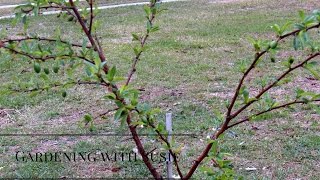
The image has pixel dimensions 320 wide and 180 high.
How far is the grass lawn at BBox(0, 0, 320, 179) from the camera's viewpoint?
13.0 ft

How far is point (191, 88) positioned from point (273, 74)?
1073 millimetres

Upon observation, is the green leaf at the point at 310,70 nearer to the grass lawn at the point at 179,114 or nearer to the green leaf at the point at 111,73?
the grass lawn at the point at 179,114

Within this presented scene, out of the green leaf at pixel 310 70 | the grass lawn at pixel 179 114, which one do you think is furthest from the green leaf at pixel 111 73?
the green leaf at pixel 310 70

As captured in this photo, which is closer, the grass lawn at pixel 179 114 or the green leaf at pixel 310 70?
the green leaf at pixel 310 70

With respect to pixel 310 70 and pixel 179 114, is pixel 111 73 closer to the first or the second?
pixel 310 70

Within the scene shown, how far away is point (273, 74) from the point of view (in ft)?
21.0

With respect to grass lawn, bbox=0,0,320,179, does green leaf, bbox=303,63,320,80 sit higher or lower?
lower

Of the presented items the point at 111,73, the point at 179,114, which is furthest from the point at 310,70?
the point at 179,114

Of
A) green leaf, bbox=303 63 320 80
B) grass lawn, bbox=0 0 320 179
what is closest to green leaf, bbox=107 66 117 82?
grass lawn, bbox=0 0 320 179

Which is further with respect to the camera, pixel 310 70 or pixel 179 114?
pixel 179 114

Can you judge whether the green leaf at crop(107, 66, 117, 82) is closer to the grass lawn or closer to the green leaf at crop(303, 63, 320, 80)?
the grass lawn

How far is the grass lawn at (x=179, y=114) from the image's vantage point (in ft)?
13.0

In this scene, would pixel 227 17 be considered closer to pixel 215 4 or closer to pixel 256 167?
pixel 215 4

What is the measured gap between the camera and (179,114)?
5.12 metres
